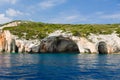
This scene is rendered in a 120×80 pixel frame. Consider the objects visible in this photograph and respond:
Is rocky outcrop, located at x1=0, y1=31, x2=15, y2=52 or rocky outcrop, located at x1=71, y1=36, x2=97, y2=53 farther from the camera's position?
rocky outcrop, located at x1=0, y1=31, x2=15, y2=52

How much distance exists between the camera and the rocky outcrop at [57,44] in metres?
106

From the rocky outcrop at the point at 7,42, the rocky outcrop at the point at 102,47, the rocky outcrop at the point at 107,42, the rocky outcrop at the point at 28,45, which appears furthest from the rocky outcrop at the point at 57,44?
the rocky outcrop at the point at 7,42

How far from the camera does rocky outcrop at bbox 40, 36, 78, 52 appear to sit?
348 feet

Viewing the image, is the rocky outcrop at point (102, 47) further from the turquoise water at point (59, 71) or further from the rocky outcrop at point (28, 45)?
the turquoise water at point (59, 71)

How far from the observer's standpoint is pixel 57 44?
113 m

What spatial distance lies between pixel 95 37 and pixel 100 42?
8.88ft

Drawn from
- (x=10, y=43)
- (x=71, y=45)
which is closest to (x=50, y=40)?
(x=71, y=45)

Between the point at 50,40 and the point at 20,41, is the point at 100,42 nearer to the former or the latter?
the point at 50,40

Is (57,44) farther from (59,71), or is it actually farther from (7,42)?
(59,71)

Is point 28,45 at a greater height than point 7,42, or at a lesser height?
lesser

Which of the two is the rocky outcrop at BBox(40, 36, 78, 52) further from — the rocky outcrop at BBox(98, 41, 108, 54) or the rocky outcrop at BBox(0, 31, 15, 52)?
the rocky outcrop at BBox(0, 31, 15, 52)

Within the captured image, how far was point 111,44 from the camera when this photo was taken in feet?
319

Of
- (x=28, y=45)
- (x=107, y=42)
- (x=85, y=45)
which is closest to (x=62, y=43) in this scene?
(x=28, y=45)

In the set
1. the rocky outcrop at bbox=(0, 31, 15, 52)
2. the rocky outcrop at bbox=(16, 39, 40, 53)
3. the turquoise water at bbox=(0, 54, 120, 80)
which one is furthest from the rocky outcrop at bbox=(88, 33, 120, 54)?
the turquoise water at bbox=(0, 54, 120, 80)
